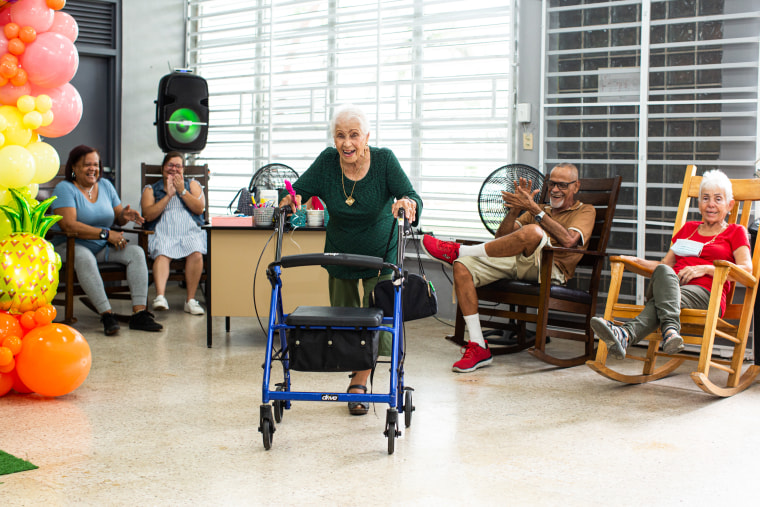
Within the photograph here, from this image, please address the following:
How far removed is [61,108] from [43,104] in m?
0.11

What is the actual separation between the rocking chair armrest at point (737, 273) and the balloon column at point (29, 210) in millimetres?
2875

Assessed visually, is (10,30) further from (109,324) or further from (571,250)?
(571,250)

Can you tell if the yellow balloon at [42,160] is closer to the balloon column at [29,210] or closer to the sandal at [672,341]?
the balloon column at [29,210]

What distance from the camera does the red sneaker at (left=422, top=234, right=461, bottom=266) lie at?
4.33m

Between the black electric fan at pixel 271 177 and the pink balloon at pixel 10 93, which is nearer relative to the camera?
the pink balloon at pixel 10 93

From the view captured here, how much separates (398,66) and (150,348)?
2783 millimetres

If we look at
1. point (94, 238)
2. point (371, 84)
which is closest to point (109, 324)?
point (94, 238)

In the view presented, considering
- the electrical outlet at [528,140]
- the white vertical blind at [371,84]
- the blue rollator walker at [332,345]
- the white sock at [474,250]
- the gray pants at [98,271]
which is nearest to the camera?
the blue rollator walker at [332,345]

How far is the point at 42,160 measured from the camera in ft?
11.3

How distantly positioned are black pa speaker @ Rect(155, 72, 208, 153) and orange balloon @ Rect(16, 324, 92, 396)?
315 centimetres

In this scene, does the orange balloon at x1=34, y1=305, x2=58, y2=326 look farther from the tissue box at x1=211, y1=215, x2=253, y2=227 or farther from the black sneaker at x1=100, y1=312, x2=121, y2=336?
the black sneaker at x1=100, y1=312, x2=121, y2=336

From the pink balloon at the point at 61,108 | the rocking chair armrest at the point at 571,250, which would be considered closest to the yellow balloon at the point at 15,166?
the pink balloon at the point at 61,108

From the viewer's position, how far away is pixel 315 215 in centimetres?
456

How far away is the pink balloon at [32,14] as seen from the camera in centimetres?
329
